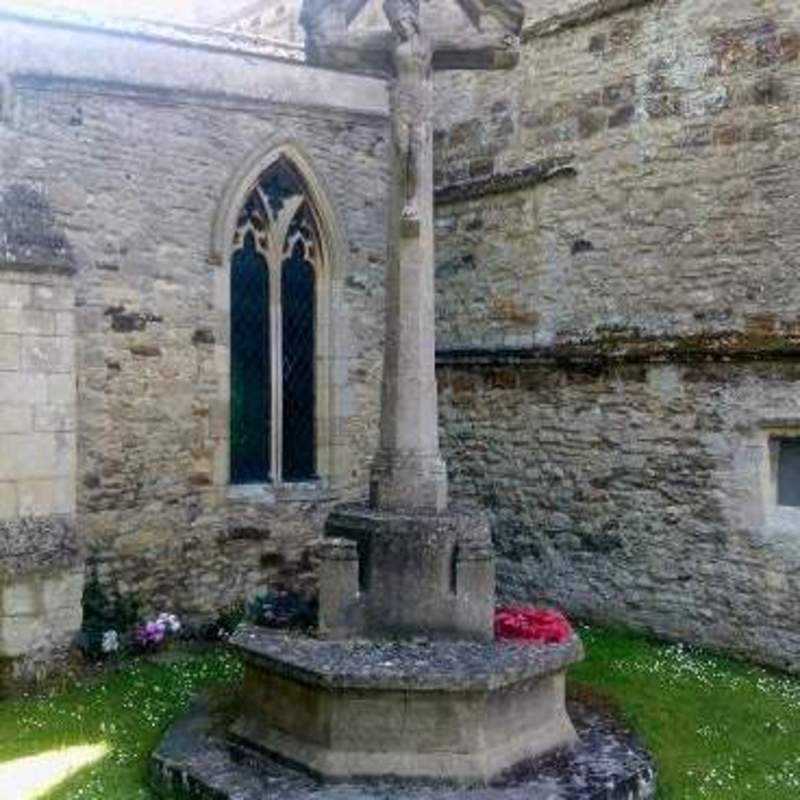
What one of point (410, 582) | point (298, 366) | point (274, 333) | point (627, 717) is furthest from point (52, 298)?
point (627, 717)

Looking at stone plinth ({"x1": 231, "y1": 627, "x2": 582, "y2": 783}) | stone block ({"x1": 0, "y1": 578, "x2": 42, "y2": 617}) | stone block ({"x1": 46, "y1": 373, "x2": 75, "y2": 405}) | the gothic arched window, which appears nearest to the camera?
stone plinth ({"x1": 231, "y1": 627, "x2": 582, "y2": 783})

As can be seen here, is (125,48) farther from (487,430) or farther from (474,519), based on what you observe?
(474,519)

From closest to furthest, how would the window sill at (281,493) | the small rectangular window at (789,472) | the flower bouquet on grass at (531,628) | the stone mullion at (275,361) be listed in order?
1. the flower bouquet on grass at (531,628)
2. the small rectangular window at (789,472)
3. the window sill at (281,493)
4. the stone mullion at (275,361)

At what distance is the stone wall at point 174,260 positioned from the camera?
8.45 metres

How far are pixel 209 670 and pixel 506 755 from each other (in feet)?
11.0

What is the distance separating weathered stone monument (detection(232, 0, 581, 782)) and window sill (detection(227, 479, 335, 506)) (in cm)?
365

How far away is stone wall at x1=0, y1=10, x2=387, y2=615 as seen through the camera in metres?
8.45

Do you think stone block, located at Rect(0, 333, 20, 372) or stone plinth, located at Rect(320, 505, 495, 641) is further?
stone block, located at Rect(0, 333, 20, 372)

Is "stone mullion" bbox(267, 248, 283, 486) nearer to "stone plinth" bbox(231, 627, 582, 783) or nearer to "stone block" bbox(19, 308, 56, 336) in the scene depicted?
"stone block" bbox(19, 308, 56, 336)

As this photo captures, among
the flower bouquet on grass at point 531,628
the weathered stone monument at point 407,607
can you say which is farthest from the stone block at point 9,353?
the flower bouquet on grass at point 531,628

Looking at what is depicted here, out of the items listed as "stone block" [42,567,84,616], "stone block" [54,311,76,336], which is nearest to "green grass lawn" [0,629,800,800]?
"stone block" [42,567,84,616]

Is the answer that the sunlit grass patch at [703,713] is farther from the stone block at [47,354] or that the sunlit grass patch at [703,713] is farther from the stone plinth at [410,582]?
the stone block at [47,354]

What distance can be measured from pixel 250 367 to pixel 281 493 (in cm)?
126

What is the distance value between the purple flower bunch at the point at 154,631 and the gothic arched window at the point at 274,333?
1549 mm
